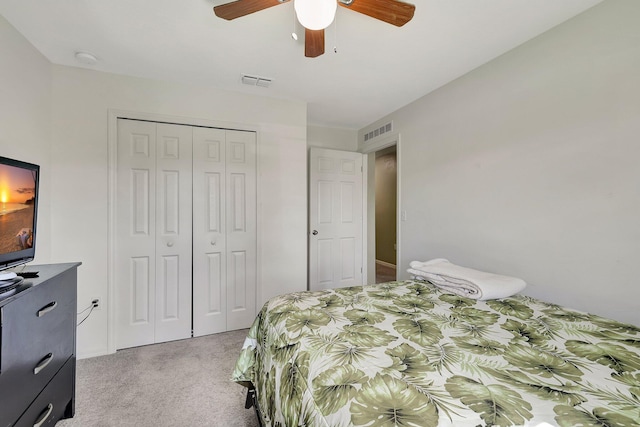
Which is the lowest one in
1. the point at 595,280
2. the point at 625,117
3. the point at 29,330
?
the point at 29,330

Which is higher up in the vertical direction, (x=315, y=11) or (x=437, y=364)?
(x=315, y=11)

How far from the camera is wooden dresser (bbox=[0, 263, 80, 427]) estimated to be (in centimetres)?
100

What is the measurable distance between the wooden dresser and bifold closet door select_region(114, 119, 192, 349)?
2.70ft

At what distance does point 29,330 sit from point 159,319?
1.40m

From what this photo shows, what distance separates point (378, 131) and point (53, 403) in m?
3.68

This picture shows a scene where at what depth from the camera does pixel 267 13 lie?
5.23 ft

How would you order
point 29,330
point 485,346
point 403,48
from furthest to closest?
point 403,48, point 29,330, point 485,346

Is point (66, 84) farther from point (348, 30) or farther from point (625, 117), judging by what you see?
point (625, 117)

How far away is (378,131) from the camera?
3457mm

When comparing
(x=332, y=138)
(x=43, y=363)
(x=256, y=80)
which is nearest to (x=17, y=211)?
(x=43, y=363)

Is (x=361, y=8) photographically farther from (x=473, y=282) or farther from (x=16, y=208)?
(x=16, y=208)

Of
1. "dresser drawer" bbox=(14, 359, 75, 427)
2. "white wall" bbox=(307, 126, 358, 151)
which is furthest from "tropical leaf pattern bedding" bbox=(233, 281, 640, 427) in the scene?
"white wall" bbox=(307, 126, 358, 151)

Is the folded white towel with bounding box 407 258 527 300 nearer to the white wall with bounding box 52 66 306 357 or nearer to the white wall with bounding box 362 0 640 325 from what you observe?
the white wall with bounding box 362 0 640 325

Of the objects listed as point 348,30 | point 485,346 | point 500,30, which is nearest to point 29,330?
point 485,346
